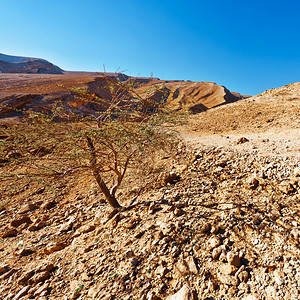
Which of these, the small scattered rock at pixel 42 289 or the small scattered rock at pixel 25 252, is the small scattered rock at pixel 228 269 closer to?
the small scattered rock at pixel 42 289

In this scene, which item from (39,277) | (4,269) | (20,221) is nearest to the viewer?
(39,277)

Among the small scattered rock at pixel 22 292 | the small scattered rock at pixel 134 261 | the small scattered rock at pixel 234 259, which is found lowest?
the small scattered rock at pixel 22 292

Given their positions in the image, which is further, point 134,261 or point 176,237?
point 176,237

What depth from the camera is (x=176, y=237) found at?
2.63m

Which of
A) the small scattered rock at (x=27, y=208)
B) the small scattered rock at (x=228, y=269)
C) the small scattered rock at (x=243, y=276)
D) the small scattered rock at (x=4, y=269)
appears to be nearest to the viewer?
the small scattered rock at (x=243, y=276)

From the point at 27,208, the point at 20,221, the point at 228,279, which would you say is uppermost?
the point at 228,279

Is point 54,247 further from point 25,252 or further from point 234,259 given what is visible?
point 234,259

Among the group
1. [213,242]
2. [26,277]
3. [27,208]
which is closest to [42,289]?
[26,277]

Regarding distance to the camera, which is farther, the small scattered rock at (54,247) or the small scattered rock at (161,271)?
the small scattered rock at (54,247)

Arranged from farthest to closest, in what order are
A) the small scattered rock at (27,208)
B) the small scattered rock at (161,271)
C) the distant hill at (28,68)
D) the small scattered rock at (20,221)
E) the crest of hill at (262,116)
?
the distant hill at (28,68), the crest of hill at (262,116), the small scattered rock at (27,208), the small scattered rock at (20,221), the small scattered rock at (161,271)

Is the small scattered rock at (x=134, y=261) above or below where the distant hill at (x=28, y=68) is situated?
below

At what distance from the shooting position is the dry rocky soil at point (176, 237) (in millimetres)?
2088

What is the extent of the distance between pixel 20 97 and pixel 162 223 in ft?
58.3

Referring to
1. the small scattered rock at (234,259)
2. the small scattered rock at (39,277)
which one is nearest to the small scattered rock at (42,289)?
the small scattered rock at (39,277)
